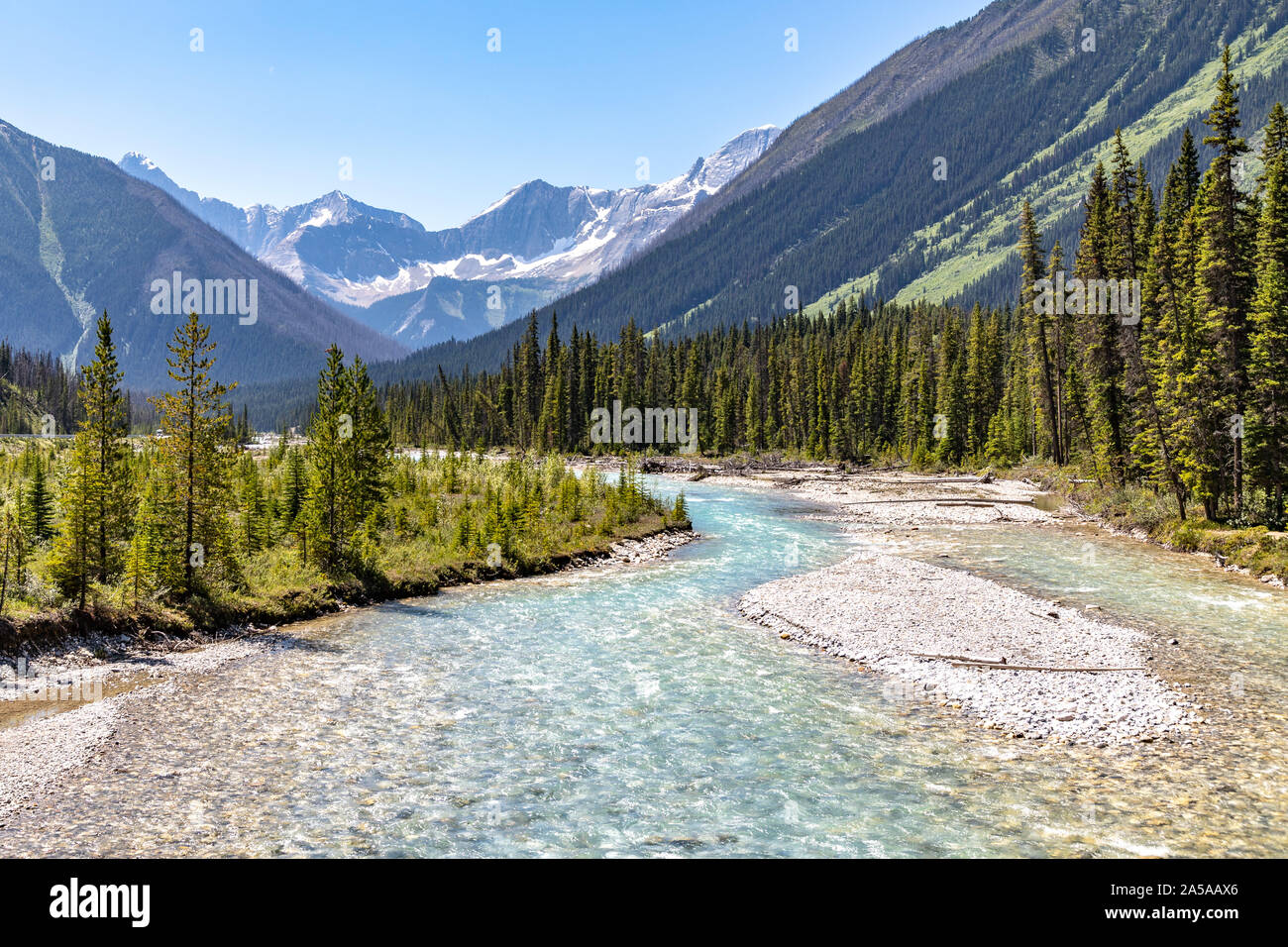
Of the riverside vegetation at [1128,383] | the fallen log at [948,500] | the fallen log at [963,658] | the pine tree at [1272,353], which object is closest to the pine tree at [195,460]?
the fallen log at [963,658]

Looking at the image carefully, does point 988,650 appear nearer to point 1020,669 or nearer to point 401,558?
point 1020,669

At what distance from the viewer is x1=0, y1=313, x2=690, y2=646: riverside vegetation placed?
64.4ft

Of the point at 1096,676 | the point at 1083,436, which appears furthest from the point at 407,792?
the point at 1083,436

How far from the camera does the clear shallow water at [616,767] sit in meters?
10.1

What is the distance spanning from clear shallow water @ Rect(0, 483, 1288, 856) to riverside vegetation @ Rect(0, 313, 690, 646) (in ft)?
16.0

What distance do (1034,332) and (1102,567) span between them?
42456mm

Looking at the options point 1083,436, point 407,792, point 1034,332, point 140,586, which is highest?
point 1034,332

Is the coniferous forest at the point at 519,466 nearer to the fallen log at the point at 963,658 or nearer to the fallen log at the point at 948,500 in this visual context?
the fallen log at the point at 948,500

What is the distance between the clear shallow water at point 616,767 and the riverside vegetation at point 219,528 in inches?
192

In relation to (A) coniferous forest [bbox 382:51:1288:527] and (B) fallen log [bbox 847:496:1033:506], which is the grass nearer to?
(B) fallen log [bbox 847:496:1033:506]

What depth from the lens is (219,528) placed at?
76.4 ft

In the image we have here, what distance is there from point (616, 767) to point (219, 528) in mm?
17780
